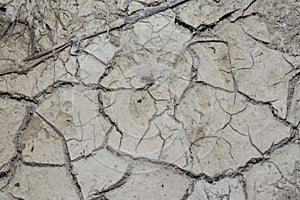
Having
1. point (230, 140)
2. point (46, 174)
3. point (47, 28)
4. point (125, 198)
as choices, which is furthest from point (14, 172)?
point (230, 140)

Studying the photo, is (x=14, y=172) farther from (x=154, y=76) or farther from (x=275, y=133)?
(x=275, y=133)

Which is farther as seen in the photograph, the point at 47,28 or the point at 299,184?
the point at 47,28

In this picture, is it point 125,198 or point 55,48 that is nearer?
point 125,198

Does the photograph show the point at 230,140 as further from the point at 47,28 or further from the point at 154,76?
the point at 47,28

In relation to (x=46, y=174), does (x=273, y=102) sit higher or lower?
higher

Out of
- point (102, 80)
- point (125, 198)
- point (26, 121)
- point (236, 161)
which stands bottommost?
point (125, 198)

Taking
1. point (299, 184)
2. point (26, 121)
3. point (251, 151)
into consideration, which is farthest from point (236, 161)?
point (26, 121)

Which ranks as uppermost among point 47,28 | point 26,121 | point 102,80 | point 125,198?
point 47,28
